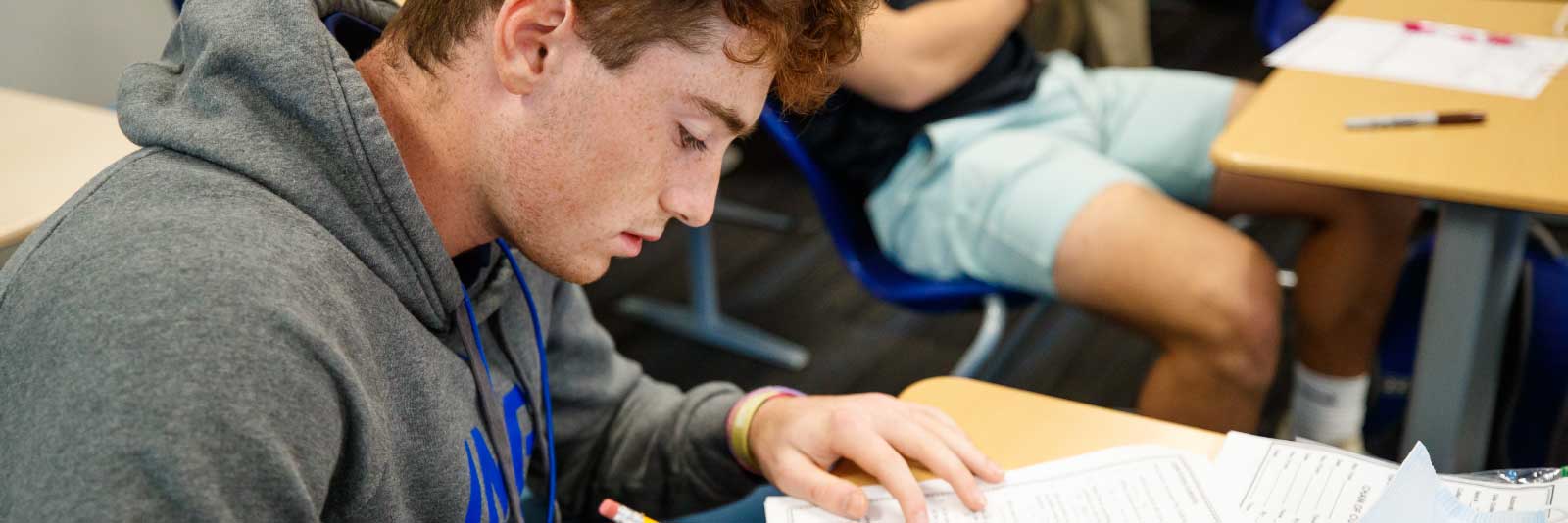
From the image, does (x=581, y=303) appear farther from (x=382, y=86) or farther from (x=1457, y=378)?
(x=1457, y=378)

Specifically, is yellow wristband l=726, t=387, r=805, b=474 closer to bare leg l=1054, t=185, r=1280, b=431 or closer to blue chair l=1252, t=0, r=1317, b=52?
bare leg l=1054, t=185, r=1280, b=431

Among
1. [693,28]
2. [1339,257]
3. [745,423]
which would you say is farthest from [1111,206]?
[693,28]

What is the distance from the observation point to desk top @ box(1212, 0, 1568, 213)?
1.14 metres

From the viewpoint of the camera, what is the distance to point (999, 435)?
922 millimetres

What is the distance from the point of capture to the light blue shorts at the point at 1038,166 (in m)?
1.57

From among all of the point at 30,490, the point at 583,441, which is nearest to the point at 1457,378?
the point at 583,441

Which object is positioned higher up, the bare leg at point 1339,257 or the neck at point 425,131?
the neck at point 425,131

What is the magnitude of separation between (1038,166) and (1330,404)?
2.01 feet

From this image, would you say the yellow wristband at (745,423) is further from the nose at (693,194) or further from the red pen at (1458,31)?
the red pen at (1458,31)

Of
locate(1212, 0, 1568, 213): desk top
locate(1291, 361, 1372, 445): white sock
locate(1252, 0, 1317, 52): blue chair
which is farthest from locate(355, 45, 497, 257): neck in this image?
locate(1252, 0, 1317, 52): blue chair

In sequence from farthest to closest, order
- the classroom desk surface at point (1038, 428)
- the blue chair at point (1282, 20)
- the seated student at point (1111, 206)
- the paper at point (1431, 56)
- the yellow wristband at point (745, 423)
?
the blue chair at point (1282, 20)
the seated student at point (1111, 206)
the paper at point (1431, 56)
the yellow wristband at point (745, 423)
the classroom desk surface at point (1038, 428)

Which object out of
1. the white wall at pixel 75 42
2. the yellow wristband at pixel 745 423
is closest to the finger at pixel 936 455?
the yellow wristband at pixel 745 423

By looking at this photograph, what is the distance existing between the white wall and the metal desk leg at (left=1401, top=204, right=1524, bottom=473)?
90.3 inches

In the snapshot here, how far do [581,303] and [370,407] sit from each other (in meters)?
0.48
